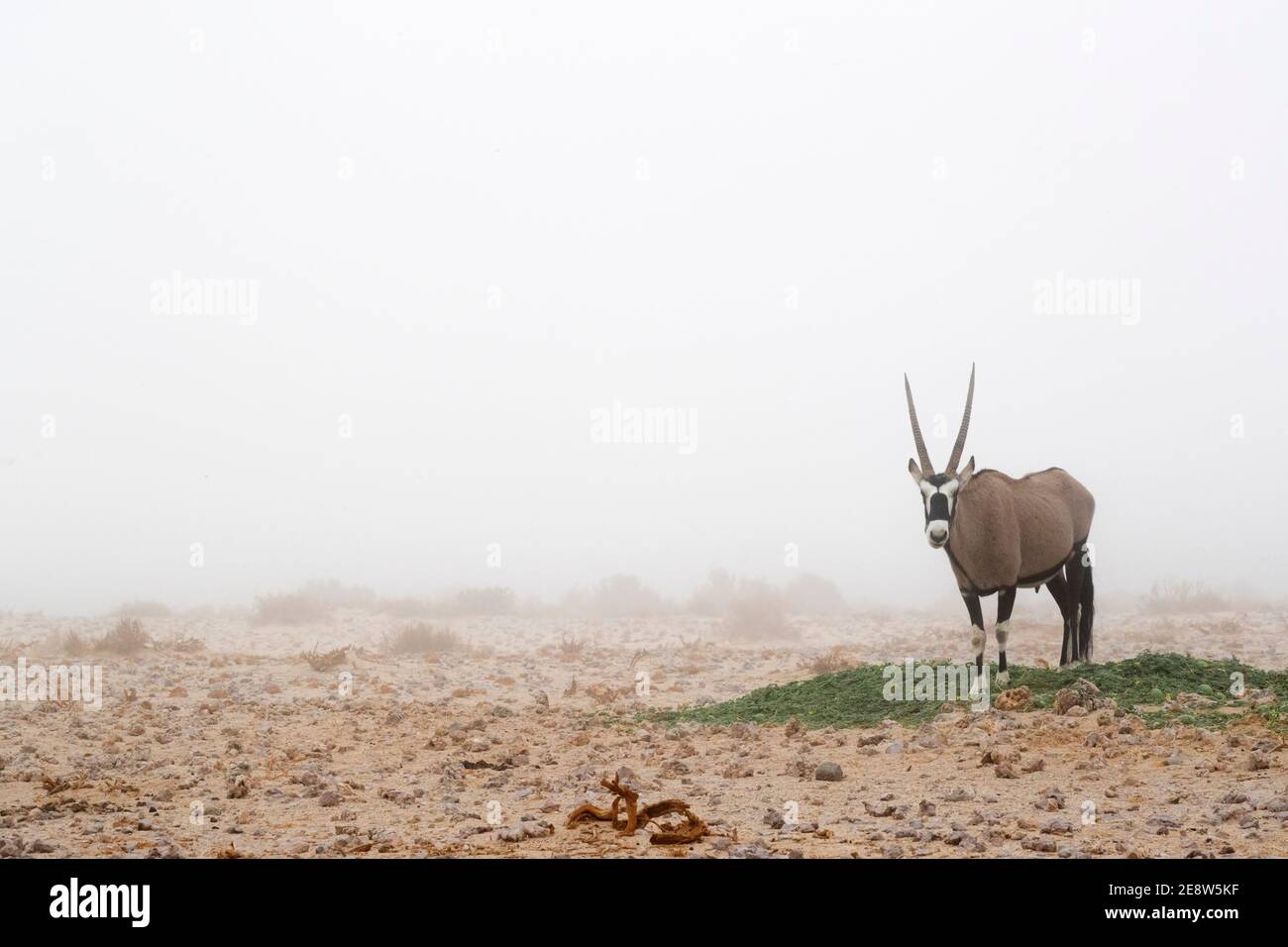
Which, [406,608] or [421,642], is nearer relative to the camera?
[421,642]

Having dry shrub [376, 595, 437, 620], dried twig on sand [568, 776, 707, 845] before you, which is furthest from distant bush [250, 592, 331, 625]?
dried twig on sand [568, 776, 707, 845]

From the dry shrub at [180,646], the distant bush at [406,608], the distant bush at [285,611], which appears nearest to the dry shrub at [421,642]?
the dry shrub at [180,646]

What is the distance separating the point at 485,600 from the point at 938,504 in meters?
22.9

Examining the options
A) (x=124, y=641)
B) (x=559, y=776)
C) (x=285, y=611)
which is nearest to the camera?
(x=559, y=776)

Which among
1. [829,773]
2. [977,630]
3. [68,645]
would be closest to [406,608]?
[68,645]

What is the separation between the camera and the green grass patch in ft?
37.0

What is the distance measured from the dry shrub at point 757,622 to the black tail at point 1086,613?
37.9ft

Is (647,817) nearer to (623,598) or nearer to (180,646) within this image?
(180,646)

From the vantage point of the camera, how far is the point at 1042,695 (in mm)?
11812

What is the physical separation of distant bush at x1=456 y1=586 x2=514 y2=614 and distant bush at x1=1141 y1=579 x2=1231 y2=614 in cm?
1937
